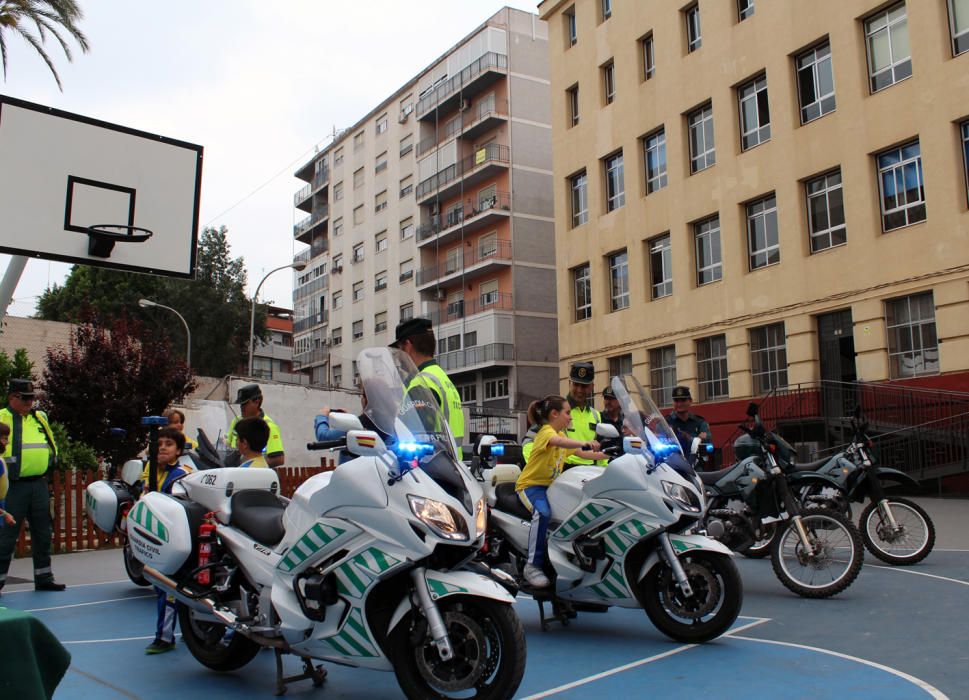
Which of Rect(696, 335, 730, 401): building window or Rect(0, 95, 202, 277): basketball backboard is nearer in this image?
Rect(0, 95, 202, 277): basketball backboard

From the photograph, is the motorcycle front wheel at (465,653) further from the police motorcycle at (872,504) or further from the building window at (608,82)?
the building window at (608,82)

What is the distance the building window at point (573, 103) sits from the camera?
101 feet

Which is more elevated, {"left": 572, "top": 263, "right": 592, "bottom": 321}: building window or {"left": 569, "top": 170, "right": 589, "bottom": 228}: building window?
{"left": 569, "top": 170, "right": 589, "bottom": 228}: building window

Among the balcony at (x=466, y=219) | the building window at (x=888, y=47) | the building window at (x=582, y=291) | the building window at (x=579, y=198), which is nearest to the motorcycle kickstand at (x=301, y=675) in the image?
the building window at (x=888, y=47)

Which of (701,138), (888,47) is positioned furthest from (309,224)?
(888,47)

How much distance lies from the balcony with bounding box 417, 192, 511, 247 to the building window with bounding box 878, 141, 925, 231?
2349 centimetres

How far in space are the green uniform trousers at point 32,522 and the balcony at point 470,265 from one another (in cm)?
3336

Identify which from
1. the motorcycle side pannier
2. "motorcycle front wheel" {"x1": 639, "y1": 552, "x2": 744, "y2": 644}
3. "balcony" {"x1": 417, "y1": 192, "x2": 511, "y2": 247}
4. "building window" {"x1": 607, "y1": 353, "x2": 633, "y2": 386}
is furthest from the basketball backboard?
"balcony" {"x1": 417, "y1": 192, "x2": 511, "y2": 247}

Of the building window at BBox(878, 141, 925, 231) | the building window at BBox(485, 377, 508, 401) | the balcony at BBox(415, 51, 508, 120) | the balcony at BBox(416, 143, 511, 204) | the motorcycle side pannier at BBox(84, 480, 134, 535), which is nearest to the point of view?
the motorcycle side pannier at BBox(84, 480, 134, 535)

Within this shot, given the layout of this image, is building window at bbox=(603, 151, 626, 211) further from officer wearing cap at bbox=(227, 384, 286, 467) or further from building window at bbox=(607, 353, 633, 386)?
officer wearing cap at bbox=(227, 384, 286, 467)

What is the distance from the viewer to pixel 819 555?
7109 millimetres

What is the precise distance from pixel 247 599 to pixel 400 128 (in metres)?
48.6

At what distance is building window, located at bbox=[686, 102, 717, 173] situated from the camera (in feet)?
81.5

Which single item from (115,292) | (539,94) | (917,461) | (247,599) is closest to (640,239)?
(917,461)
